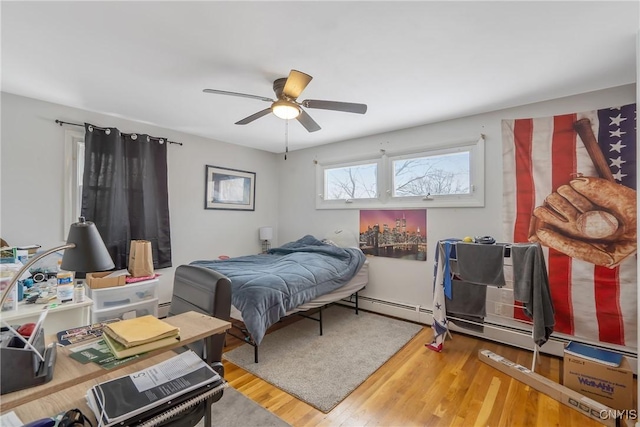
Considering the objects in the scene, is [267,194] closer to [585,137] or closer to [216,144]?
[216,144]

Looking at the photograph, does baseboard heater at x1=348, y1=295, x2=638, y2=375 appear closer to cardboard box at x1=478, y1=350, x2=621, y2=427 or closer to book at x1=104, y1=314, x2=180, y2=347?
cardboard box at x1=478, y1=350, x2=621, y2=427

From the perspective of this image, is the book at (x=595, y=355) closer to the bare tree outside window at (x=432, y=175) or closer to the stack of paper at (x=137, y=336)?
the bare tree outside window at (x=432, y=175)

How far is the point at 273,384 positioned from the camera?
2273mm

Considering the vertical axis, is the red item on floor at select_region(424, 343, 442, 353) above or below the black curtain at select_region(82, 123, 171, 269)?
below

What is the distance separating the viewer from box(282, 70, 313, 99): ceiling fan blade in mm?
1969

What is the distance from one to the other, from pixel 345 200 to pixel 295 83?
94.7 inches

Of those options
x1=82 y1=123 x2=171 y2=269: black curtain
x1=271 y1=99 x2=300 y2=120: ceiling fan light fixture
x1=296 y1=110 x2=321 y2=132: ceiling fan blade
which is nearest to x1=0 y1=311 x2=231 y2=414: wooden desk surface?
x1=271 y1=99 x2=300 y2=120: ceiling fan light fixture

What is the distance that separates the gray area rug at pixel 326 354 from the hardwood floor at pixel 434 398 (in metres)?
0.08

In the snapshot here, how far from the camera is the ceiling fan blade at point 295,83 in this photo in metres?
1.97

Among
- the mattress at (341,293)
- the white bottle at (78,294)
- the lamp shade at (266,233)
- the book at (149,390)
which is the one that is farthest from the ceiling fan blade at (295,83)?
the lamp shade at (266,233)

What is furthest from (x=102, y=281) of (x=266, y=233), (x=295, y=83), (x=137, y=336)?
(x=295, y=83)

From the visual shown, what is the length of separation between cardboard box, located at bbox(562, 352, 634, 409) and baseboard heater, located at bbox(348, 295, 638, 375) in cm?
44

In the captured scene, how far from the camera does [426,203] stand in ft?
11.6

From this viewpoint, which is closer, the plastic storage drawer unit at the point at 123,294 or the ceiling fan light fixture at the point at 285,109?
the ceiling fan light fixture at the point at 285,109
